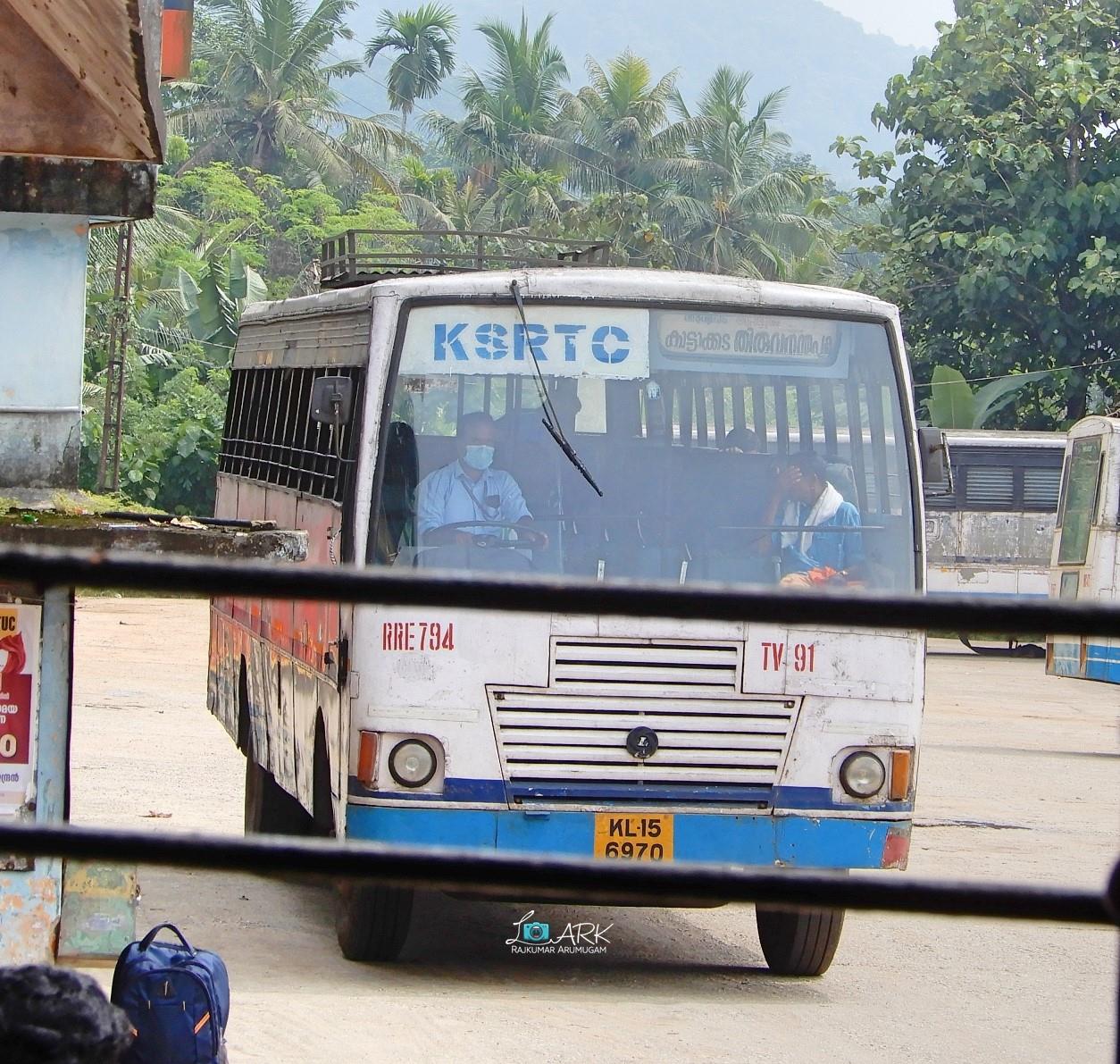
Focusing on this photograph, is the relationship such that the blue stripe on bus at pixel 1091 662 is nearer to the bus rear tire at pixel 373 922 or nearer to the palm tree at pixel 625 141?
the bus rear tire at pixel 373 922

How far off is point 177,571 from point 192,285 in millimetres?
27962

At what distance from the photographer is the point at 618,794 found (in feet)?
21.0

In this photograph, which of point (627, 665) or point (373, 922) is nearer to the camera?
point (627, 665)

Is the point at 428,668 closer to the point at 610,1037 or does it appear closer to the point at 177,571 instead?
the point at 610,1037

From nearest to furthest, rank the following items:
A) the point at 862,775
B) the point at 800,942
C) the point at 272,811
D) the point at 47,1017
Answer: the point at 47,1017 → the point at 862,775 → the point at 800,942 → the point at 272,811

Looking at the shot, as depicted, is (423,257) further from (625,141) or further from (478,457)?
(625,141)

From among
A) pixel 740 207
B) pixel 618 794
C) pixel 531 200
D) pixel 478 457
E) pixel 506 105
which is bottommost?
pixel 618 794

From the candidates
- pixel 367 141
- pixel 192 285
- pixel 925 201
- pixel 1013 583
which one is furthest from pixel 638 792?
pixel 367 141

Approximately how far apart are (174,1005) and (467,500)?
227 centimetres

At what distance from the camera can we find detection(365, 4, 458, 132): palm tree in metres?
54.7

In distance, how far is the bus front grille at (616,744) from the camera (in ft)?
21.0

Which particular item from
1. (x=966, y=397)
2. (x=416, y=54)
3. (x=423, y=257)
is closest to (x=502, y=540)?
(x=423, y=257)

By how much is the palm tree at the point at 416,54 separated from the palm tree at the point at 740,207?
824cm

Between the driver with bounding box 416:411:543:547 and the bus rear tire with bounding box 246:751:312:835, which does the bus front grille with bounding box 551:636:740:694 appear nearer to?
the driver with bounding box 416:411:543:547
